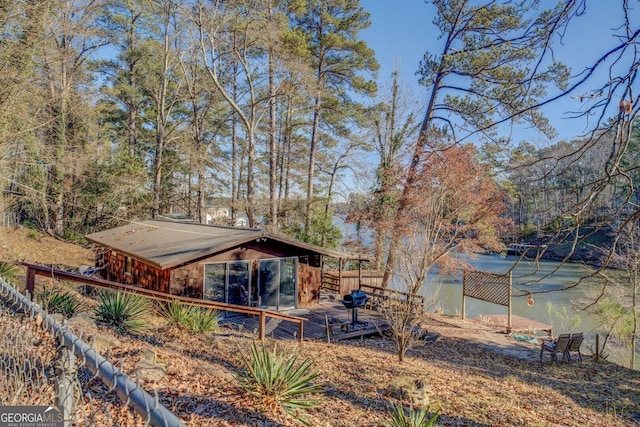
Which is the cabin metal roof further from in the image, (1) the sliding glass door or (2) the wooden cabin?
(1) the sliding glass door

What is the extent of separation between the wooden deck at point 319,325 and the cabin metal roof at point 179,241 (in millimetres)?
2052

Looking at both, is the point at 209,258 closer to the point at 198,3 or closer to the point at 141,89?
the point at 198,3

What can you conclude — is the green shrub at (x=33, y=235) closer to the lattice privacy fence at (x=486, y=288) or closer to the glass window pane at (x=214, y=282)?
the glass window pane at (x=214, y=282)

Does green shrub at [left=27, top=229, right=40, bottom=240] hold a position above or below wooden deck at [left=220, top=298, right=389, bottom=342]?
above

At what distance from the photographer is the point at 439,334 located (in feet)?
37.1

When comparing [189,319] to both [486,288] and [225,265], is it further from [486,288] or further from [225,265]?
[486,288]

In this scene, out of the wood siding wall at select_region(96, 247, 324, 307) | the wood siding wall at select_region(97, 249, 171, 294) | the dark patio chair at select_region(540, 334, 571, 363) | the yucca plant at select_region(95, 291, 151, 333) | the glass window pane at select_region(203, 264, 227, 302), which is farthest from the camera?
the glass window pane at select_region(203, 264, 227, 302)

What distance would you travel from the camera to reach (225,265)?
39.4 feet

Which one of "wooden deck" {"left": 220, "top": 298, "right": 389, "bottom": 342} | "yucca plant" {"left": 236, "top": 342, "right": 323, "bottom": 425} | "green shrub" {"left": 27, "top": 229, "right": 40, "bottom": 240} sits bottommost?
"wooden deck" {"left": 220, "top": 298, "right": 389, "bottom": 342}

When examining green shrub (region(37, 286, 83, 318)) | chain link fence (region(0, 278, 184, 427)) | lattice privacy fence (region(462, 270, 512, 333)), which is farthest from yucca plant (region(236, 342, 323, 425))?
lattice privacy fence (region(462, 270, 512, 333))

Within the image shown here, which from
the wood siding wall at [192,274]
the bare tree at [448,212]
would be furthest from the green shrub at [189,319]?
the bare tree at [448,212]

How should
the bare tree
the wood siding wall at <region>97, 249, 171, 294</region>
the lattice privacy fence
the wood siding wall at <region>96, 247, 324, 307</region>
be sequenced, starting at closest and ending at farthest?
the bare tree < the wood siding wall at <region>96, 247, 324, 307</region> < the wood siding wall at <region>97, 249, 171, 294</region> < the lattice privacy fence

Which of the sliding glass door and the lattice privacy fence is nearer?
the sliding glass door

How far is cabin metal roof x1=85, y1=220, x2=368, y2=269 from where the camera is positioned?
11.0 meters
